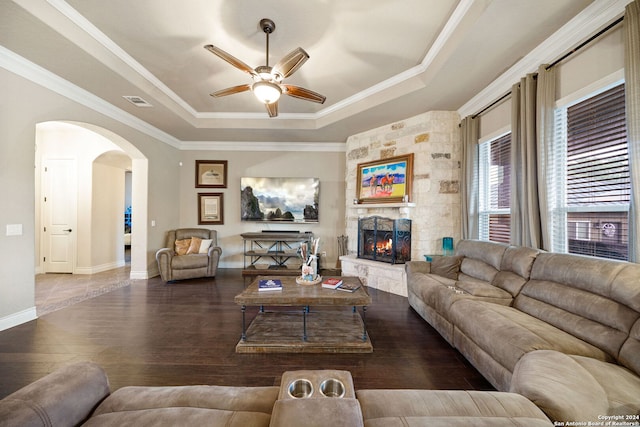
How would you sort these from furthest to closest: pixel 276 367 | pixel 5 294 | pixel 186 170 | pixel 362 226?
1. pixel 186 170
2. pixel 362 226
3. pixel 5 294
4. pixel 276 367

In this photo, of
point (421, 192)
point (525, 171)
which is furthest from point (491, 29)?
point (421, 192)

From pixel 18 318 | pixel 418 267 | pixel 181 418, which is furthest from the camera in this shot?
pixel 418 267

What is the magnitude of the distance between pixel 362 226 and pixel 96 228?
574 cm

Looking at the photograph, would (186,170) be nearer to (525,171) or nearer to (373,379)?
(373,379)

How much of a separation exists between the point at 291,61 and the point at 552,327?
10.2ft

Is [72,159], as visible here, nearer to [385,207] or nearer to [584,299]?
[385,207]

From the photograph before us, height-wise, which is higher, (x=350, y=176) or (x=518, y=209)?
(x=350, y=176)

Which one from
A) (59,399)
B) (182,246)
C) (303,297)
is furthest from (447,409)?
(182,246)

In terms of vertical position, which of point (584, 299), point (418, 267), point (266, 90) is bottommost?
point (418, 267)

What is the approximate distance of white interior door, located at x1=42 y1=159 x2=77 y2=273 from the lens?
208 inches

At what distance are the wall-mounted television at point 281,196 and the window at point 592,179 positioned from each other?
4130 mm

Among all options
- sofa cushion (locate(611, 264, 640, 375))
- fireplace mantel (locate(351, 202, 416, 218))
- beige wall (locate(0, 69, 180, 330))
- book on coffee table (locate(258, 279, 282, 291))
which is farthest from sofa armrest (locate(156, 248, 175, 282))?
sofa cushion (locate(611, 264, 640, 375))

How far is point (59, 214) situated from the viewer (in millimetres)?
5320

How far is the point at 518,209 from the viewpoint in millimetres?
2934
